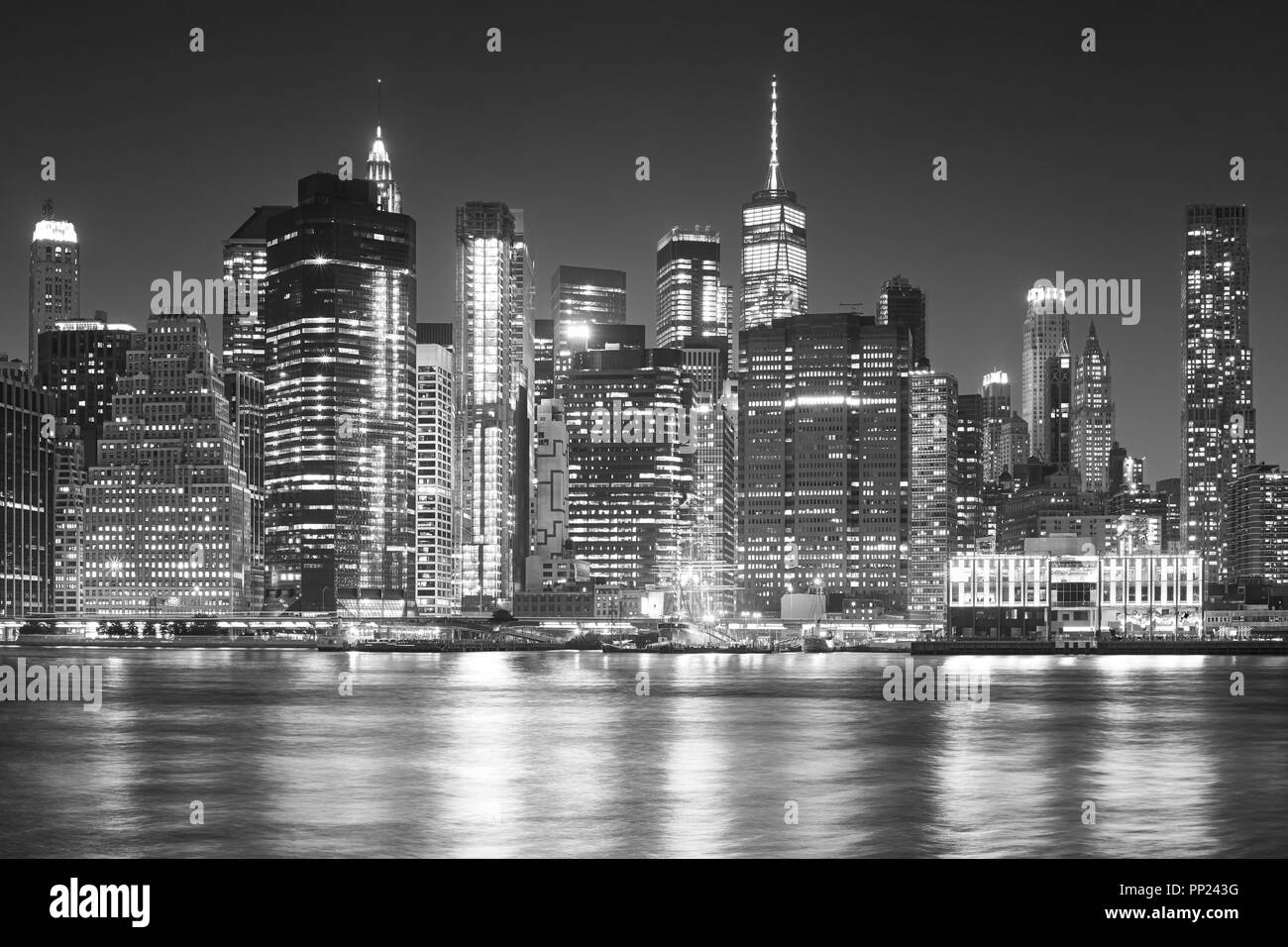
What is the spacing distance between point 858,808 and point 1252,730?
40.4 metres

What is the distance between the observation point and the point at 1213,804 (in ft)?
154

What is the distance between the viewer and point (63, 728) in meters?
76.8

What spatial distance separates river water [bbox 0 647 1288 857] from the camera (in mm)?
38531

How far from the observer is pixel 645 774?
53062 mm

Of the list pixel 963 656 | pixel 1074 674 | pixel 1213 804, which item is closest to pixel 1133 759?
pixel 1213 804

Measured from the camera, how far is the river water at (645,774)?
3853cm
